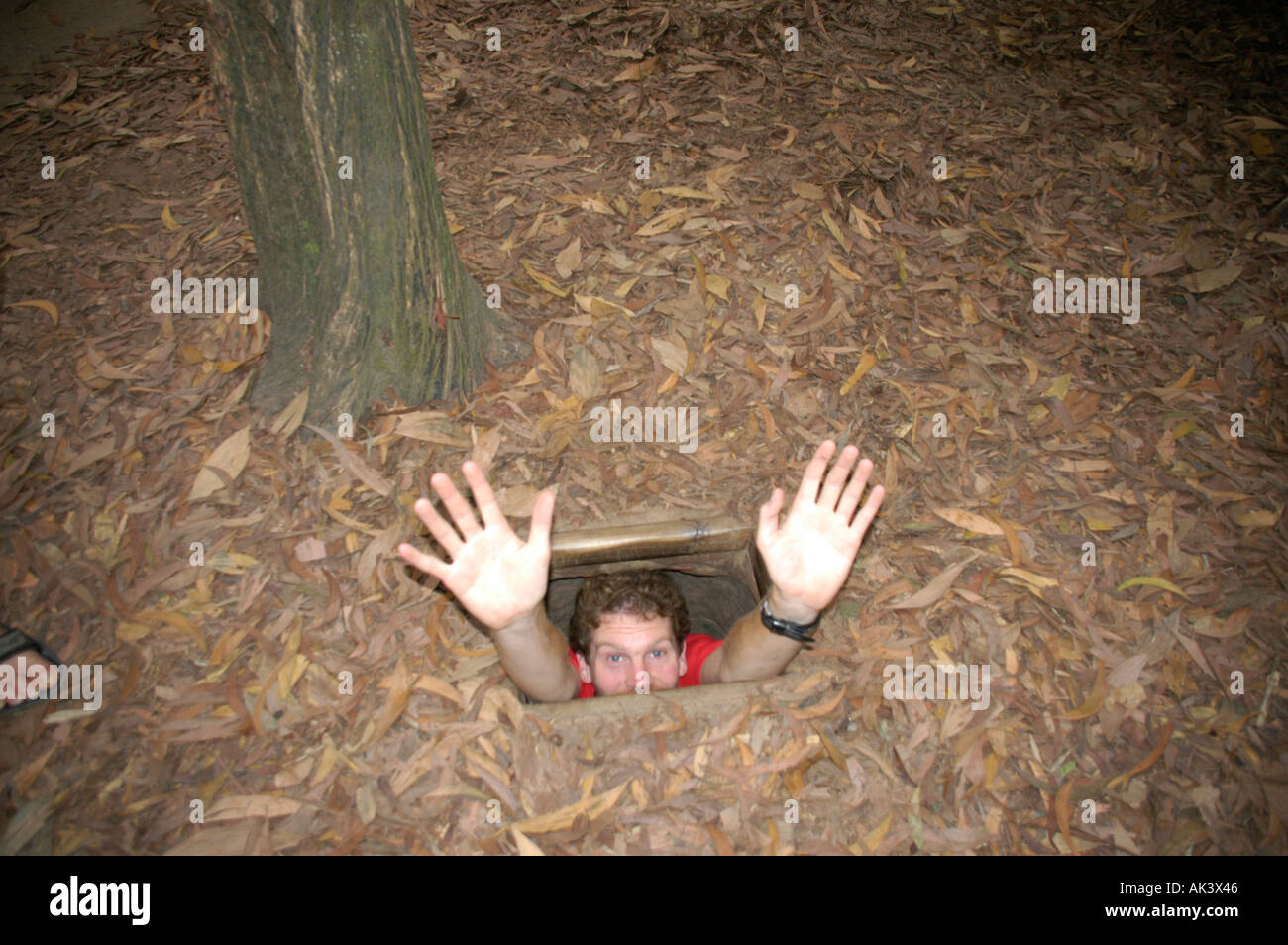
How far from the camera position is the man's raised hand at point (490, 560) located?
2225mm

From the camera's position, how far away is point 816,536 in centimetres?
238

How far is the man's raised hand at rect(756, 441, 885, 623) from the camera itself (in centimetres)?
234

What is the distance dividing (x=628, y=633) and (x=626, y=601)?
146 mm

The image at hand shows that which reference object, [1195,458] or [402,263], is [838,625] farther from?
[402,263]

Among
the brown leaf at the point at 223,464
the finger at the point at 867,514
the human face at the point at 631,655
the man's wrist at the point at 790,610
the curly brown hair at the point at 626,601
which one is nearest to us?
the finger at the point at 867,514

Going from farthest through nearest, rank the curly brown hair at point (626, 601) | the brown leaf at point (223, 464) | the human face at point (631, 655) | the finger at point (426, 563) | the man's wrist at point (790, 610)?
the curly brown hair at point (626, 601) → the human face at point (631, 655) → the brown leaf at point (223, 464) → the man's wrist at point (790, 610) → the finger at point (426, 563)

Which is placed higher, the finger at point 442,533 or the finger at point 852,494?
the finger at point 852,494

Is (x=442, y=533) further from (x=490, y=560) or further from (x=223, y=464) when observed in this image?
(x=223, y=464)

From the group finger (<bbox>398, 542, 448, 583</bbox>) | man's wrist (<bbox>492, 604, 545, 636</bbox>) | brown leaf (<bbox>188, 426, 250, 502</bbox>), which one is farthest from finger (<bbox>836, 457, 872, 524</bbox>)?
brown leaf (<bbox>188, 426, 250, 502</bbox>)

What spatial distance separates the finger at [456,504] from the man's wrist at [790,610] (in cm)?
98

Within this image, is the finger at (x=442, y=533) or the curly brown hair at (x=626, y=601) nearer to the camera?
the finger at (x=442, y=533)

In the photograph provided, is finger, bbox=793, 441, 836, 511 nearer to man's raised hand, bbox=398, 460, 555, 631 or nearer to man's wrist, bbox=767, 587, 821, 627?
man's wrist, bbox=767, 587, 821, 627

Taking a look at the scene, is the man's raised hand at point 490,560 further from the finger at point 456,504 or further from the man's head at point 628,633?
the man's head at point 628,633

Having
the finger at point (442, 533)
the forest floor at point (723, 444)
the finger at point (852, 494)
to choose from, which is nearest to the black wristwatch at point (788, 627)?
the forest floor at point (723, 444)
